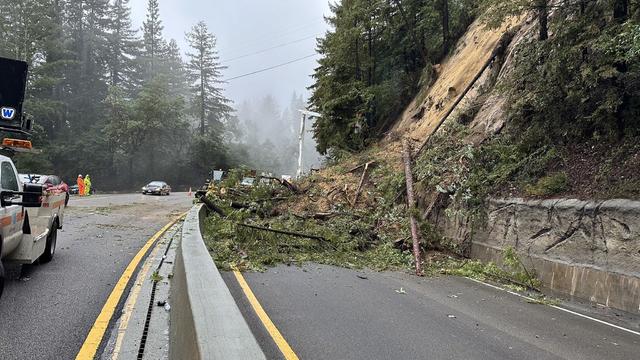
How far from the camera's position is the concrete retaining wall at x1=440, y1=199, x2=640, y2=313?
841 centimetres

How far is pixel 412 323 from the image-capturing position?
6.35m

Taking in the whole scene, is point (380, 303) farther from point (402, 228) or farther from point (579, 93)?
point (579, 93)

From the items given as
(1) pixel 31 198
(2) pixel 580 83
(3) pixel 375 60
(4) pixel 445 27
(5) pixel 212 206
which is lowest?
(5) pixel 212 206

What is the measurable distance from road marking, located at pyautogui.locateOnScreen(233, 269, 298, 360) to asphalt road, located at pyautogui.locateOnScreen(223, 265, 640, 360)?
75 mm

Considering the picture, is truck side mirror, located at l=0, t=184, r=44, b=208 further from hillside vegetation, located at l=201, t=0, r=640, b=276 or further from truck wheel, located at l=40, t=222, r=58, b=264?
hillside vegetation, located at l=201, t=0, r=640, b=276

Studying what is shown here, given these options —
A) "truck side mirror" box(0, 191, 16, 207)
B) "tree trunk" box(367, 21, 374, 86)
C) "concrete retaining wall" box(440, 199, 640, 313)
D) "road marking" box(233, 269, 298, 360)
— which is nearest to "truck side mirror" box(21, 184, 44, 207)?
"truck side mirror" box(0, 191, 16, 207)

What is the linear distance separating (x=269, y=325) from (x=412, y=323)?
1.90 m

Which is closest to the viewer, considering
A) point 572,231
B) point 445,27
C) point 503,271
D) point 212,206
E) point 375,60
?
point 572,231

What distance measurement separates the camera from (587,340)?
630 cm

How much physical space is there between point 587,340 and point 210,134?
6664cm

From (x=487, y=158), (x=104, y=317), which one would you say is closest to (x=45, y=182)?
(x=104, y=317)

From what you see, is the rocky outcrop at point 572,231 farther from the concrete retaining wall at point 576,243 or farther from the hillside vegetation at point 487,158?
the hillside vegetation at point 487,158

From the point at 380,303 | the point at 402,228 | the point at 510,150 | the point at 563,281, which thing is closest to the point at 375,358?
the point at 380,303

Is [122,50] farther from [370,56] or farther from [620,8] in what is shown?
[620,8]
